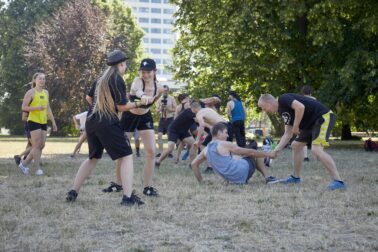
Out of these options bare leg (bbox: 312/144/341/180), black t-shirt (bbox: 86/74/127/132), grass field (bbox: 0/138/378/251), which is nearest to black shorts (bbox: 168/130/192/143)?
grass field (bbox: 0/138/378/251)

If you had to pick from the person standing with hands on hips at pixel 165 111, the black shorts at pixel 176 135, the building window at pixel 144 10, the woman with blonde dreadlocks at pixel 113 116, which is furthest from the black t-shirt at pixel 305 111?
the building window at pixel 144 10

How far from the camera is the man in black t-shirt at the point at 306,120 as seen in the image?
9055 millimetres

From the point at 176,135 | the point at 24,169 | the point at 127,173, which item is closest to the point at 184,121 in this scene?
the point at 176,135

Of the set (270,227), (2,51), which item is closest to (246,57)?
(270,227)

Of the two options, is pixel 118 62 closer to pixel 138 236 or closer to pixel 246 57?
pixel 138 236

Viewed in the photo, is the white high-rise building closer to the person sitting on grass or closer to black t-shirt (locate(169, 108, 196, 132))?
black t-shirt (locate(169, 108, 196, 132))

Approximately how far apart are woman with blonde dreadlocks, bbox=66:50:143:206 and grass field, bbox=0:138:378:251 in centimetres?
58

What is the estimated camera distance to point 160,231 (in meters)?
5.92

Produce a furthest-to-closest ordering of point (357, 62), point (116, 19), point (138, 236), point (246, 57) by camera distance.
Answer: point (116, 19), point (246, 57), point (357, 62), point (138, 236)

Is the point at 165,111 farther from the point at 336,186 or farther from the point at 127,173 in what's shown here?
the point at 127,173

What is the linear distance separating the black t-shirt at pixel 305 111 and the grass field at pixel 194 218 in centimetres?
106

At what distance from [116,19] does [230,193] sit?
47013 millimetres

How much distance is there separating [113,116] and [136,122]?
3.93 ft

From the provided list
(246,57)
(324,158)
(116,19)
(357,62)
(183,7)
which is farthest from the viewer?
(116,19)
